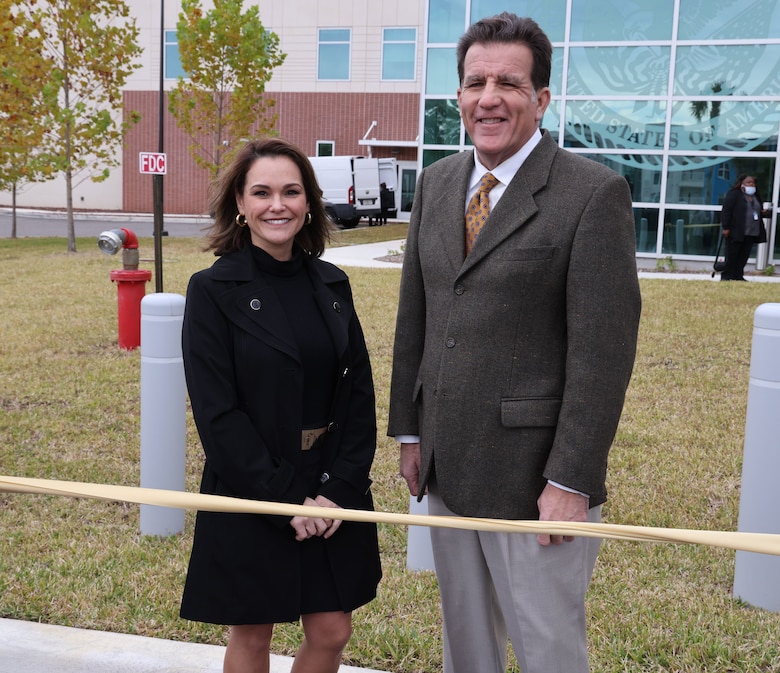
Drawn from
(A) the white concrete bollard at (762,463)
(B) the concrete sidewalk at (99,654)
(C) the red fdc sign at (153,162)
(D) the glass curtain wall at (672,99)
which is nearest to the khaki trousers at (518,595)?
(B) the concrete sidewalk at (99,654)

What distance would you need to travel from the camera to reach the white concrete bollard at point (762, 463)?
3604 mm

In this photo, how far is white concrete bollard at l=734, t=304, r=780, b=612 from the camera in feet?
11.8

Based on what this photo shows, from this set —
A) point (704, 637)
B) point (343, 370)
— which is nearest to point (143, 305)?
point (343, 370)

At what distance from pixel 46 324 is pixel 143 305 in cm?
658

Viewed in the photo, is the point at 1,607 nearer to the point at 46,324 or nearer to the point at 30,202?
the point at 46,324

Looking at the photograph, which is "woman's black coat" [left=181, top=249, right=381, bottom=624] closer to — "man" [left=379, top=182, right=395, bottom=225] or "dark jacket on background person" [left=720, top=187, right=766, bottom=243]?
"dark jacket on background person" [left=720, top=187, right=766, bottom=243]

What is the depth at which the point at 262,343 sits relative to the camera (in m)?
2.49

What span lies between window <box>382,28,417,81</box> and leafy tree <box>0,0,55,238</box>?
2088cm

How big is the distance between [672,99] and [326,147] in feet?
80.4

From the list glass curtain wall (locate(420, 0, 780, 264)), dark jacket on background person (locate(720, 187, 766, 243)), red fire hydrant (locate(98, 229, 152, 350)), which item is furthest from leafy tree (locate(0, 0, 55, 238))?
dark jacket on background person (locate(720, 187, 766, 243))

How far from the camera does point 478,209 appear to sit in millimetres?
2436

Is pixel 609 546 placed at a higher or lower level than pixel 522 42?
lower

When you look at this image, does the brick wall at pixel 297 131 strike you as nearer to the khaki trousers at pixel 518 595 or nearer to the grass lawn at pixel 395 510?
the grass lawn at pixel 395 510

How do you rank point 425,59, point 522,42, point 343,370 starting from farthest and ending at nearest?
point 425,59
point 343,370
point 522,42
